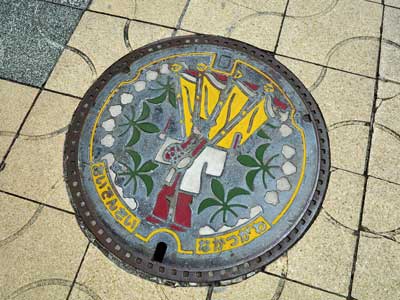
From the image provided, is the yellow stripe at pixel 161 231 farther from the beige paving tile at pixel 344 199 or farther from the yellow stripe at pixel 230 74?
the beige paving tile at pixel 344 199

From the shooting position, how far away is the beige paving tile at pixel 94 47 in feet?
7.90

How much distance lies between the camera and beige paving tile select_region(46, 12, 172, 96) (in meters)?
2.41

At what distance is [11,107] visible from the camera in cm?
235

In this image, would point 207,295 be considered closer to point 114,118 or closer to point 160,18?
point 114,118

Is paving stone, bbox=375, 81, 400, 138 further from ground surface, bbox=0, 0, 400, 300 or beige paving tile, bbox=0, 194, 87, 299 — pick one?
beige paving tile, bbox=0, 194, 87, 299

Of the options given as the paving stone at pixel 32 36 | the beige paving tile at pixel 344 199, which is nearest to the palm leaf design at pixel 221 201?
the beige paving tile at pixel 344 199

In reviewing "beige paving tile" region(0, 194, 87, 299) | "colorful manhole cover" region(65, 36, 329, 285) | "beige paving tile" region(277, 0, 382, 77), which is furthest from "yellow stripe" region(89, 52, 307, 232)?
"beige paving tile" region(0, 194, 87, 299)

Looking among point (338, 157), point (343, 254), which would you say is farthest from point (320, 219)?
point (338, 157)

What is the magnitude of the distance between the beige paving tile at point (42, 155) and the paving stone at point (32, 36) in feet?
0.68

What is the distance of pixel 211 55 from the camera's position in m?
2.41

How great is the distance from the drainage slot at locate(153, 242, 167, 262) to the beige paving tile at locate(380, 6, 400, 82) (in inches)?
60.3

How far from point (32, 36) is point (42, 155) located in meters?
0.84

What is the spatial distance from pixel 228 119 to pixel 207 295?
34.1 inches

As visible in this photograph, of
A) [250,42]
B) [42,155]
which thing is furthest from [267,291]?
[250,42]
